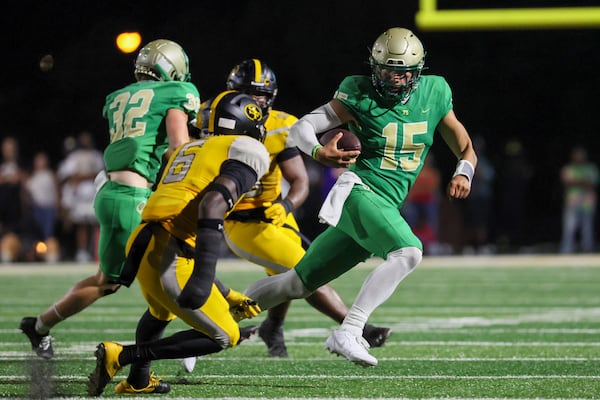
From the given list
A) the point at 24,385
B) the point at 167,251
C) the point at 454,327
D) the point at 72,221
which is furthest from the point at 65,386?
the point at 72,221

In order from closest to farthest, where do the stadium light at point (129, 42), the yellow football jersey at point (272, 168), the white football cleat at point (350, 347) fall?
the white football cleat at point (350, 347) → the yellow football jersey at point (272, 168) → the stadium light at point (129, 42)

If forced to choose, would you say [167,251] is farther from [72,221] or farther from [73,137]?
[73,137]

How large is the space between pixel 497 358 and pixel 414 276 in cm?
651

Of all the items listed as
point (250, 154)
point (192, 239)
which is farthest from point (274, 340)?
point (250, 154)

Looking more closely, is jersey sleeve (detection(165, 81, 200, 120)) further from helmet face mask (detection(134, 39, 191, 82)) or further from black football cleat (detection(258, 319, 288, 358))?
black football cleat (detection(258, 319, 288, 358))

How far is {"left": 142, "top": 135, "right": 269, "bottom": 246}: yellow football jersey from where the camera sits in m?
4.64

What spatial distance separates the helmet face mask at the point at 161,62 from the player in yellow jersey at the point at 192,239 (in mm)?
1252

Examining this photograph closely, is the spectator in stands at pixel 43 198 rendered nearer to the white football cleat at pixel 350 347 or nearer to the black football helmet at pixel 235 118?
the white football cleat at pixel 350 347

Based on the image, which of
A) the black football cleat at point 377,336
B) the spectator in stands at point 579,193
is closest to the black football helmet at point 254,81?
the black football cleat at point 377,336

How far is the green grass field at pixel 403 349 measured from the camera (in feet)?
16.4

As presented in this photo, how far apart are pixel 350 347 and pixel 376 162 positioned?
93 cm

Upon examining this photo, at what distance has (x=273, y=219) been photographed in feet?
20.6

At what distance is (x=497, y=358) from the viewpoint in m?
6.14

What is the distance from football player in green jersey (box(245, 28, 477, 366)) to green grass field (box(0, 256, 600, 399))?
0.45 meters
